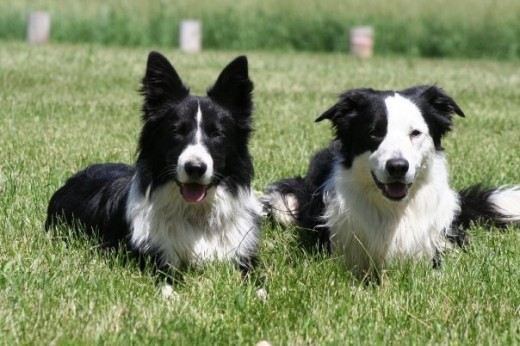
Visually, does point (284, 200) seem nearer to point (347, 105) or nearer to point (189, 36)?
point (347, 105)

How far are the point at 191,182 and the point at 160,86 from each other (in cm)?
60

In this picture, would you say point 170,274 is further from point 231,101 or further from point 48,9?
point 48,9

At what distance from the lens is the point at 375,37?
20.5 metres

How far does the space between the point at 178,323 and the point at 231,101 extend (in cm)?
155

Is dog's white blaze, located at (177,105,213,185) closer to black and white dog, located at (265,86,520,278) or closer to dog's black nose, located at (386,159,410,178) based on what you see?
black and white dog, located at (265,86,520,278)

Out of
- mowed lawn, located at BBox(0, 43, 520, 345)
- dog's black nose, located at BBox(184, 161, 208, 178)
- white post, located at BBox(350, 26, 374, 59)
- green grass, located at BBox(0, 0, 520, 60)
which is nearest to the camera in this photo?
mowed lawn, located at BBox(0, 43, 520, 345)

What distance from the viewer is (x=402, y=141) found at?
14.5 feet

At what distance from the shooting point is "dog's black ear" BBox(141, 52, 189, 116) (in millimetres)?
4523

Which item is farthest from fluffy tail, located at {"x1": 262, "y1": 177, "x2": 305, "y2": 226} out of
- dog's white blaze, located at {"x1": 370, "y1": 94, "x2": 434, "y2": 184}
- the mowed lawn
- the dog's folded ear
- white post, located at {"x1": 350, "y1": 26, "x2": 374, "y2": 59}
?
white post, located at {"x1": 350, "y1": 26, "x2": 374, "y2": 59}

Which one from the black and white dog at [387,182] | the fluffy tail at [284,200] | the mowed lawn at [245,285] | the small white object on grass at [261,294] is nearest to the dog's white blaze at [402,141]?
the black and white dog at [387,182]

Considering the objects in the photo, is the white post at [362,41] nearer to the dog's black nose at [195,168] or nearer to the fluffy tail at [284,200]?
the fluffy tail at [284,200]

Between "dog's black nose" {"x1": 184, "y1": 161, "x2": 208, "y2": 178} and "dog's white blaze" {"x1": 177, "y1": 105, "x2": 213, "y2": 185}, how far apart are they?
0.5 inches

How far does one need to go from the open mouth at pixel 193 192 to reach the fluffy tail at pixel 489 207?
1940 millimetres

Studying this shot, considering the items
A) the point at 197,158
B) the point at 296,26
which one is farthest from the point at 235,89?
the point at 296,26
